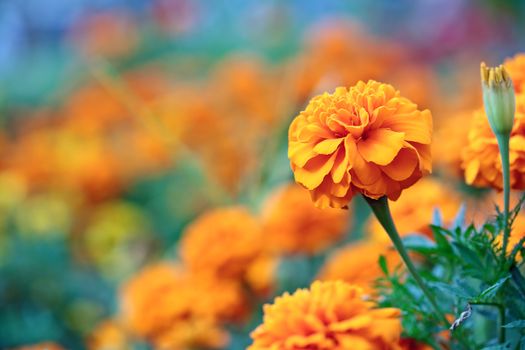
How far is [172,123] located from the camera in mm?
2010

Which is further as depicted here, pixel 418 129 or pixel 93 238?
pixel 93 238

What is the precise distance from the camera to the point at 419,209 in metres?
0.91

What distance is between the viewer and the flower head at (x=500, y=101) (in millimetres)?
520

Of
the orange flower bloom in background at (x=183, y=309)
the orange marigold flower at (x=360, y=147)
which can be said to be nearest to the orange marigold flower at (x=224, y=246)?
the orange flower bloom in background at (x=183, y=309)

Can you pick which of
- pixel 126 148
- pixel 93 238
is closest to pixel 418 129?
pixel 93 238

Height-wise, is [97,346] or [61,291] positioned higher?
[61,291]

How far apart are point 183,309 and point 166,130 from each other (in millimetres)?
557

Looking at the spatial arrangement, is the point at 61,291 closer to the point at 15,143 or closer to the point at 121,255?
the point at 121,255

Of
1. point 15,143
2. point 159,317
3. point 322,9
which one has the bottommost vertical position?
point 159,317

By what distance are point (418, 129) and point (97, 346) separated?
0.76m

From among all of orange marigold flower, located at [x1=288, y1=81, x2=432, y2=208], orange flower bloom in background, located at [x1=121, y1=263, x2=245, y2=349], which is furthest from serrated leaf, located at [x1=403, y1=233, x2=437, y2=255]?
orange flower bloom in background, located at [x1=121, y1=263, x2=245, y2=349]

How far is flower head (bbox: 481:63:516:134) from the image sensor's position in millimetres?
520

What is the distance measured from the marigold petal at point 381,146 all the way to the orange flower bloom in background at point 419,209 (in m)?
0.34

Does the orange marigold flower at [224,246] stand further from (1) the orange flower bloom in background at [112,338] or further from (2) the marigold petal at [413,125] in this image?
(2) the marigold petal at [413,125]
